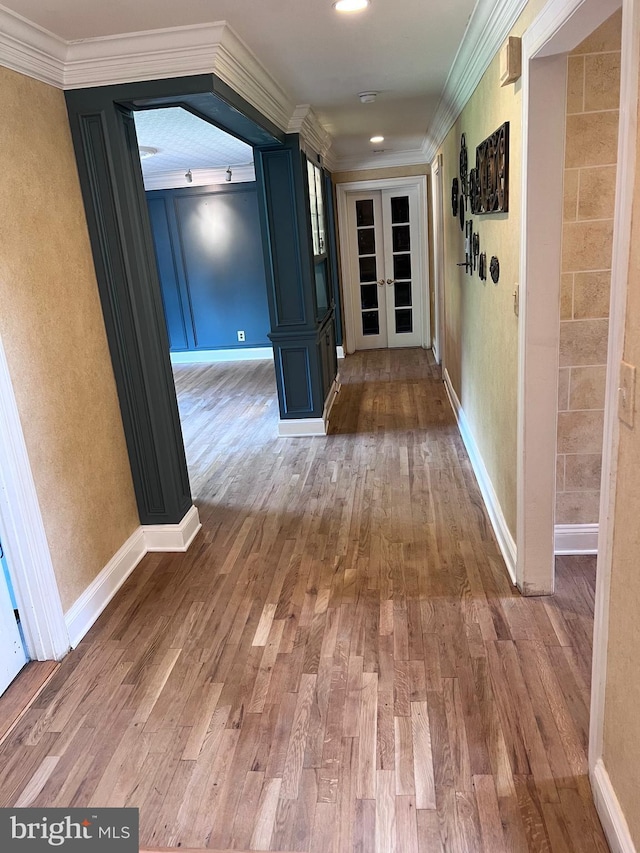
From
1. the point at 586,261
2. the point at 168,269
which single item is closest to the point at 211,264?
the point at 168,269

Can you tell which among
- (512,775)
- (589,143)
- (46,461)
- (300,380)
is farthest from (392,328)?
(512,775)

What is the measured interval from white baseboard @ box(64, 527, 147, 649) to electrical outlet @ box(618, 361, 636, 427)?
7.30 ft

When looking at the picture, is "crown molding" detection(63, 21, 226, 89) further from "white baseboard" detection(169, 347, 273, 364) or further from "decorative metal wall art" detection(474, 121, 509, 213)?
"white baseboard" detection(169, 347, 273, 364)

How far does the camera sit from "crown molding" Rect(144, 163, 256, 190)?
7699 millimetres

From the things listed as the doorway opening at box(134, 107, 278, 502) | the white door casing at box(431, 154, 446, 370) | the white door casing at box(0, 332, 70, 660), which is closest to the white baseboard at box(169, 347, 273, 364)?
the doorway opening at box(134, 107, 278, 502)

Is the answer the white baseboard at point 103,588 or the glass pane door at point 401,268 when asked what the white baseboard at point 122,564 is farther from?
the glass pane door at point 401,268

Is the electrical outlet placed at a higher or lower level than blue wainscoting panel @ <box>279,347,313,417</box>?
higher

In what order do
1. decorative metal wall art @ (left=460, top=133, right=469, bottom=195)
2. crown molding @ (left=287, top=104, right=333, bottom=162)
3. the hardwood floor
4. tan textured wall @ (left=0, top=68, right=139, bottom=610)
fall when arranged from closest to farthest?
the hardwood floor, tan textured wall @ (left=0, top=68, right=139, bottom=610), decorative metal wall art @ (left=460, top=133, right=469, bottom=195), crown molding @ (left=287, top=104, right=333, bottom=162)

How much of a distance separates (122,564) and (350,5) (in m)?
2.60

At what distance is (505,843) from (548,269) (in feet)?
6.03

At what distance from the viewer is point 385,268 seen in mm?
7867

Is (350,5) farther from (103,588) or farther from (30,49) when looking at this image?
(103,588)

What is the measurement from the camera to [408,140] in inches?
245

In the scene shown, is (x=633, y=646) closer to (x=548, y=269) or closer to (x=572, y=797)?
(x=572, y=797)
